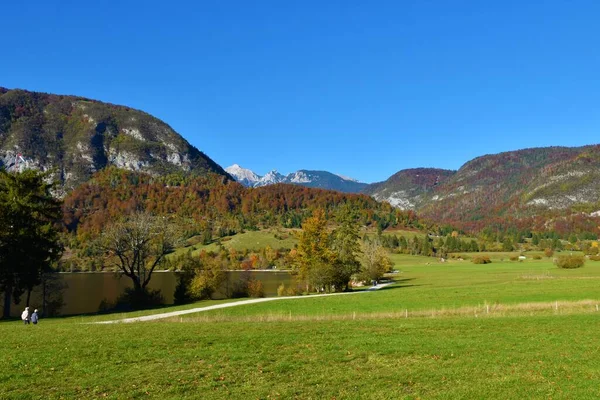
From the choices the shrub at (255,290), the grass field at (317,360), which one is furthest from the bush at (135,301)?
the grass field at (317,360)

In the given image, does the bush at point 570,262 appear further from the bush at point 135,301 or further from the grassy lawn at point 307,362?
the bush at point 135,301

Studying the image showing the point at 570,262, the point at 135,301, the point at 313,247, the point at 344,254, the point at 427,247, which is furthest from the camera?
the point at 427,247

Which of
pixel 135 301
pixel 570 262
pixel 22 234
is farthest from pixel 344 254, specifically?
pixel 570 262

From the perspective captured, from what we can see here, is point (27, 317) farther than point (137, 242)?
No

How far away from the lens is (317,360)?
54.1 ft

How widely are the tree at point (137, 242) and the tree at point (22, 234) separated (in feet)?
23.4

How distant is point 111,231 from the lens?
52.8 meters

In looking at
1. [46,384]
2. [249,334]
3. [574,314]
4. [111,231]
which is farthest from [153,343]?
[111,231]

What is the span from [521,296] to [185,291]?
39620 mm

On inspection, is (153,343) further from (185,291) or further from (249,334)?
(185,291)

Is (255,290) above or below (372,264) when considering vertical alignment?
below

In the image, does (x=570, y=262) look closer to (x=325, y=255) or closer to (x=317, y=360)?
(x=325, y=255)

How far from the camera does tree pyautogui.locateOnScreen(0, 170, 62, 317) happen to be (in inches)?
1629

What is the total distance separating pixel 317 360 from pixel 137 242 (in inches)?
1671
